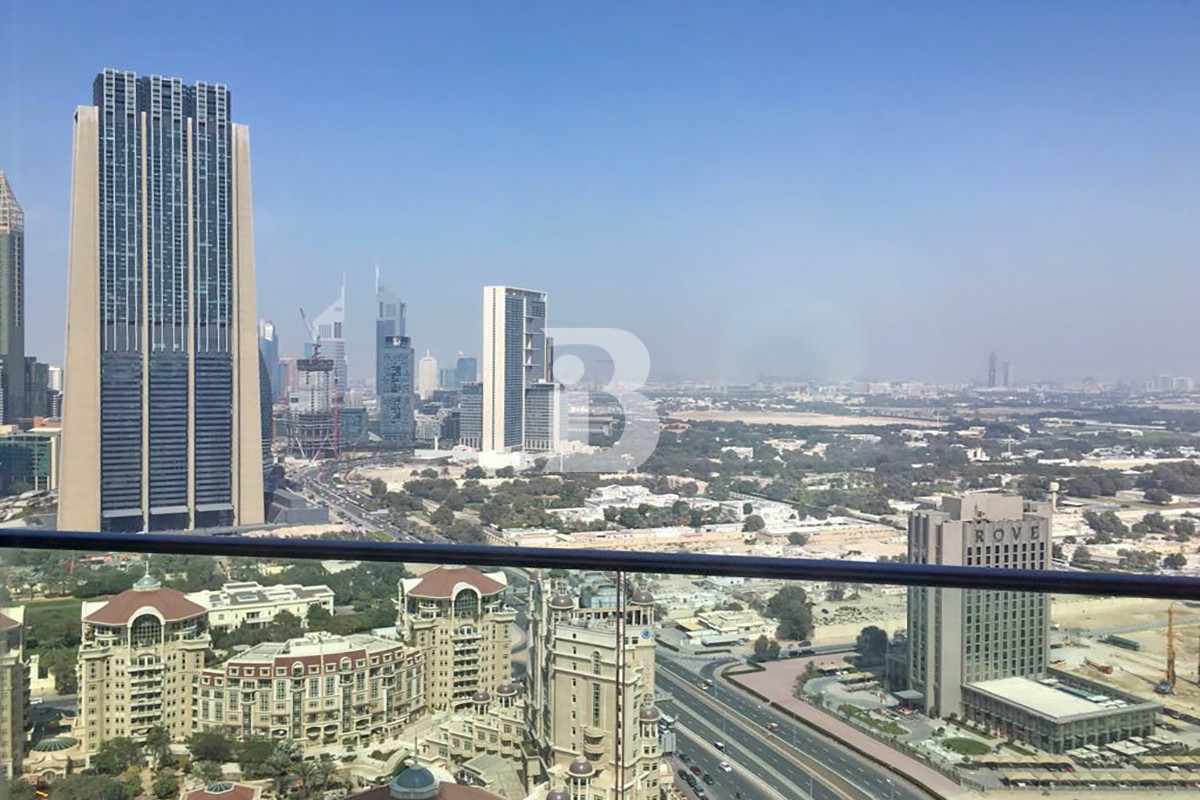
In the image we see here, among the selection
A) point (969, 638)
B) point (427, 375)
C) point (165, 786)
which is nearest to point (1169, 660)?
point (969, 638)

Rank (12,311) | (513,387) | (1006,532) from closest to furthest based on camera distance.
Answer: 1. (1006,532)
2. (12,311)
3. (513,387)

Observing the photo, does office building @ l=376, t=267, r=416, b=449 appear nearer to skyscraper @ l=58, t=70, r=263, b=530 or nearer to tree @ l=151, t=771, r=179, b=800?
skyscraper @ l=58, t=70, r=263, b=530

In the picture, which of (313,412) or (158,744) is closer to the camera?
(158,744)

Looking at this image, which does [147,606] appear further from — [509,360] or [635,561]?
[509,360]

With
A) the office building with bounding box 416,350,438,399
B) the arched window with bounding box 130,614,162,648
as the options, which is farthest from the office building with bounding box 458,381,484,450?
the arched window with bounding box 130,614,162,648

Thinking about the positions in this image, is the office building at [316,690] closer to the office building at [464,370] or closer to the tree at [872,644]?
the tree at [872,644]

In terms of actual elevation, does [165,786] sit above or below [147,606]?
below

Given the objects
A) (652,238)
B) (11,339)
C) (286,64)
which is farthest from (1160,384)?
(11,339)

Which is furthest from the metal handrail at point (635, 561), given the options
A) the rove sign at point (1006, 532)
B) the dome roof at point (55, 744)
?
the rove sign at point (1006, 532)
